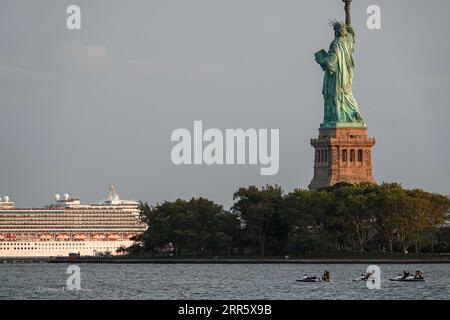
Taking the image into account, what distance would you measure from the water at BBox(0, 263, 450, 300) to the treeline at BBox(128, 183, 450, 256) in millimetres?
7975

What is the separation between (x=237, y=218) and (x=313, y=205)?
10.4 meters

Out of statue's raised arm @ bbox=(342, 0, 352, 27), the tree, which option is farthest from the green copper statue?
the tree

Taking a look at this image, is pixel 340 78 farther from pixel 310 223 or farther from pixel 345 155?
pixel 310 223

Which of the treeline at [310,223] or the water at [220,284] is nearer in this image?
the water at [220,284]

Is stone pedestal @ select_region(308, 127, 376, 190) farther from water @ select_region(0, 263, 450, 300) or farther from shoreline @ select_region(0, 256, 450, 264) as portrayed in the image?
water @ select_region(0, 263, 450, 300)

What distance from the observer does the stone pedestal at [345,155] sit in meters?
184

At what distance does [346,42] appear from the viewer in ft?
Answer: 598

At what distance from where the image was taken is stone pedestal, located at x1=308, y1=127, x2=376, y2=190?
184 meters

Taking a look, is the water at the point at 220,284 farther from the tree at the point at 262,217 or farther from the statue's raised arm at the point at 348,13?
the statue's raised arm at the point at 348,13

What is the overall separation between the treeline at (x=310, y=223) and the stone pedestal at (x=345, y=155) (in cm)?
796

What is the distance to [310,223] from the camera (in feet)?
540

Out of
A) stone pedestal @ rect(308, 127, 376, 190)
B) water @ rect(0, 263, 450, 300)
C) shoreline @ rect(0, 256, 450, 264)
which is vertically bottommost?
water @ rect(0, 263, 450, 300)

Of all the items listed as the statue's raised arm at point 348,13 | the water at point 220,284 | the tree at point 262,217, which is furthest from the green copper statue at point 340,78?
the water at point 220,284
